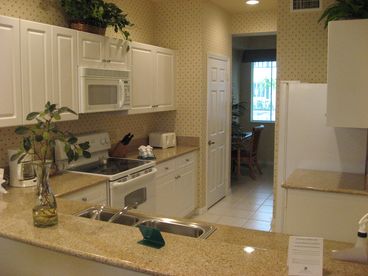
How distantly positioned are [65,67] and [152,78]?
1.52 m

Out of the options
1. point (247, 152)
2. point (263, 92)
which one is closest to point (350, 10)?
point (247, 152)

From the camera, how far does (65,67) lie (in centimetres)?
337

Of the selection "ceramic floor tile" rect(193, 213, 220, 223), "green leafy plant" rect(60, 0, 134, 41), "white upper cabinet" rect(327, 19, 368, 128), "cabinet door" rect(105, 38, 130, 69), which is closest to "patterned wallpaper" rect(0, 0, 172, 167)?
"green leafy plant" rect(60, 0, 134, 41)

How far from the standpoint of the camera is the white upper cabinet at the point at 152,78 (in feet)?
14.6

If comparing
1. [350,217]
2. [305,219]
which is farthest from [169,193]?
[350,217]

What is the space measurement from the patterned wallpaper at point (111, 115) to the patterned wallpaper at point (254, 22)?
54.6 inches

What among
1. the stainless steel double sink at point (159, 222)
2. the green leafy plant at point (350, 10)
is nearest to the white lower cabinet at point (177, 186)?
the stainless steel double sink at point (159, 222)

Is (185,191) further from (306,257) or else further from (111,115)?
(306,257)

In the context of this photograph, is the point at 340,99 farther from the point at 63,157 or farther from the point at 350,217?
the point at 63,157

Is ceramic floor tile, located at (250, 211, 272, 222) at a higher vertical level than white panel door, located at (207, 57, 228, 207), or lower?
lower

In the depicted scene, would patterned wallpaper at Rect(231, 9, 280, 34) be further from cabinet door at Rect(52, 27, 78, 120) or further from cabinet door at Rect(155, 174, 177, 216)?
cabinet door at Rect(52, 27, 78, 120)

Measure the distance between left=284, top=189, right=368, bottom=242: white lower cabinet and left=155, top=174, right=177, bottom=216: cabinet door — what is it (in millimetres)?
1555

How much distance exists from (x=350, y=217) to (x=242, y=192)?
356cm

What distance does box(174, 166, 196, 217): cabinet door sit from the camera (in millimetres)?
4848
